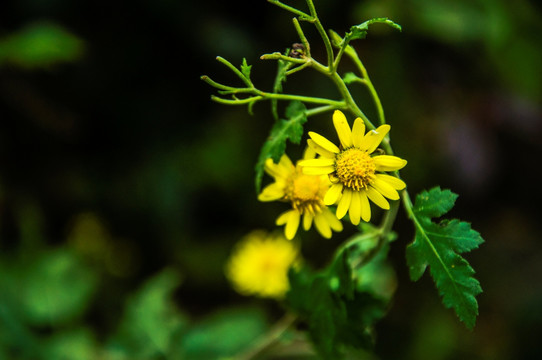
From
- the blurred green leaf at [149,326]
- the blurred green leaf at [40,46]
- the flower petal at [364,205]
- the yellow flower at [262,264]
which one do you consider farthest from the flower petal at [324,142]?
the blurred green leaf at [40,46]

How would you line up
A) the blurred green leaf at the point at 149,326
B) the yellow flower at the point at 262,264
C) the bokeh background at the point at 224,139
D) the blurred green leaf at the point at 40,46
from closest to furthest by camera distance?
the blurred green leaf at the point at 149,326, the blurred green leaf at the point at 40,46, the yellow flower at the point at 262,264, the bokeh background at the point at 224,139

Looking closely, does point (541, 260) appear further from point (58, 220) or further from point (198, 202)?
point (58, 220)

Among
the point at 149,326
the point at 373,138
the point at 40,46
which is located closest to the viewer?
the point at 373,138

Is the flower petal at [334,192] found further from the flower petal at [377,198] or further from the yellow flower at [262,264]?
the yellow flower at [262,264]

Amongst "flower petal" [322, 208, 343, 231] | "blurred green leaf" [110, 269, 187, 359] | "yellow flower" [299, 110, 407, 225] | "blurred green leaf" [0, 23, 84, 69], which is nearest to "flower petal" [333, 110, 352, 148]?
"yellow flower" [299, 110, 407, 225]

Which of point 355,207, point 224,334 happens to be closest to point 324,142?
point 355,207

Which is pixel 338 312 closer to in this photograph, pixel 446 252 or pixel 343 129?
pixel 446 252

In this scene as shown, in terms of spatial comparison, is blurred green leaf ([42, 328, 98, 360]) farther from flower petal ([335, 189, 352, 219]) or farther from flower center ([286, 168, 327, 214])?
flower petal ([335, 189, 352, 219])
